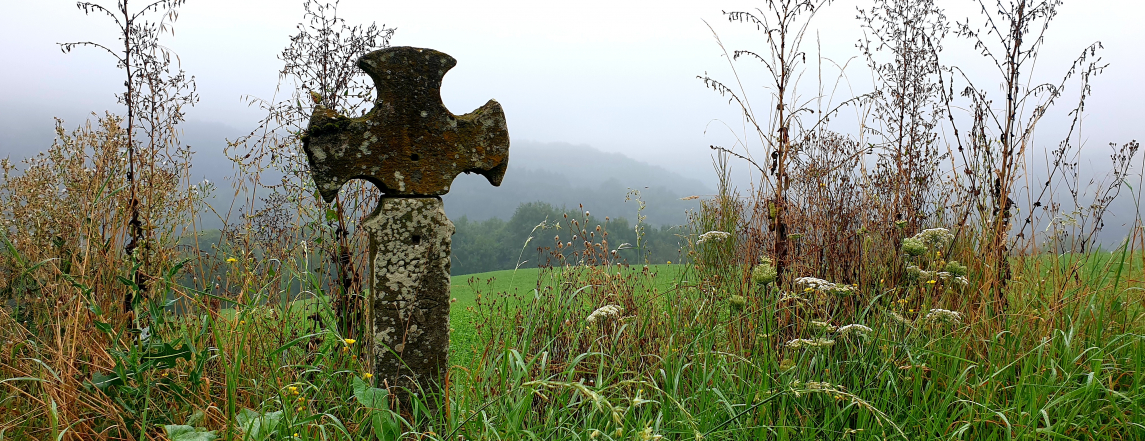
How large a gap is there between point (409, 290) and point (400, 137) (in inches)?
27.3

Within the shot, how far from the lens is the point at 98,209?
3.34m

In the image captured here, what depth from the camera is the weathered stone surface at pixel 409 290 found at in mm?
2756

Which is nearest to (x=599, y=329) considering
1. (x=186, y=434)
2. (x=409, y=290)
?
(x=409, y=290)

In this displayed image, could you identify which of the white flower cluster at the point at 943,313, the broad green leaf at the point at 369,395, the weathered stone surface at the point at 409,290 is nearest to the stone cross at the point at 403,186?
the weathered stone surface at the point at 409,290

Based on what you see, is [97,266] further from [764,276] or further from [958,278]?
[958,278]

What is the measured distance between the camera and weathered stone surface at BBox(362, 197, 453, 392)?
2.76 metres

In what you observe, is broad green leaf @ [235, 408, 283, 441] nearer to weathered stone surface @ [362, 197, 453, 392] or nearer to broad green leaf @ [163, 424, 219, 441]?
broad green leaf @ [163, 424, 219, 441]

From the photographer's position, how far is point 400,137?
112 inches

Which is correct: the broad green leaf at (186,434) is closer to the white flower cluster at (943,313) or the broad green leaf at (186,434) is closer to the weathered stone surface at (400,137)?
the weathered stone surface at (400,137)

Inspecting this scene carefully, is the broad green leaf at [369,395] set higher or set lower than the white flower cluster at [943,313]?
lower

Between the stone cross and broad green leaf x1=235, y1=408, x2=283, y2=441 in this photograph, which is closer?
broad green leaf x1=235, y1=408, x2=283, y2=441

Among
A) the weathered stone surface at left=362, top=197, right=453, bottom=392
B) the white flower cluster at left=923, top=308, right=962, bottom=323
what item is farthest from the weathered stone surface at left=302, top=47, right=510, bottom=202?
the white flower cluster at left=923, top=308, right=962, bottom=323

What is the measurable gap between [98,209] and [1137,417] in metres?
4.91

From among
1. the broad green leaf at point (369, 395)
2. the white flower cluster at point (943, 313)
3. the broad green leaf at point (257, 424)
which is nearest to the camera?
the broad green leaf at point (257, 424)
